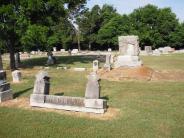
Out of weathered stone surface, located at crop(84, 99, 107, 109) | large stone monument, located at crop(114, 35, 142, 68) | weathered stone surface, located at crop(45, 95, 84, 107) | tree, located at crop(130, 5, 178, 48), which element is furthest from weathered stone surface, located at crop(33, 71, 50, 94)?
tree, located at crop(130, 5, 178, 48)

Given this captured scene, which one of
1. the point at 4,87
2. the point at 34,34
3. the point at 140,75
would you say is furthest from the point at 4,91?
the point at 34,34

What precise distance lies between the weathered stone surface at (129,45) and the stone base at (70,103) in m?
12.4

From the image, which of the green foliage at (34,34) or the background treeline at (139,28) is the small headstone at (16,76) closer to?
the green foliage at (34,34)

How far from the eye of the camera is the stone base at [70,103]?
1252 centimetres

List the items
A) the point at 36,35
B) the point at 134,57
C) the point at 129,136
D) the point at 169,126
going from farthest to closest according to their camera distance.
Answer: the point at 36,35
the point at 134,57
the point at 169,126
the point at 129,136

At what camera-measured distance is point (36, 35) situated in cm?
2627

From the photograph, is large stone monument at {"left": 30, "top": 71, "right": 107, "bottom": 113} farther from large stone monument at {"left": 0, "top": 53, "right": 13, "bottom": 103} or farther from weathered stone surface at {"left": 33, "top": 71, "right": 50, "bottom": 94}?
large stone monument at {"left": 0, "top": 53, "right": 13, "bottom": 103}

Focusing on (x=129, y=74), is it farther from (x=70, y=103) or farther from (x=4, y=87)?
(x=4, y=87)

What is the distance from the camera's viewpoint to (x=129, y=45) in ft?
81.5

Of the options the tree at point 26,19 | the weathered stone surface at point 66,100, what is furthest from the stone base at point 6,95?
the tree at point 26,19

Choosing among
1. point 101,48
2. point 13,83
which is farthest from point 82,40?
point 13,83

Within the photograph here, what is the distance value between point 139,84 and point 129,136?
921 centimetres

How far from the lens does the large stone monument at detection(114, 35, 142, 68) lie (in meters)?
24.3

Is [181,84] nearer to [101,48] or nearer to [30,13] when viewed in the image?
[30,13]
